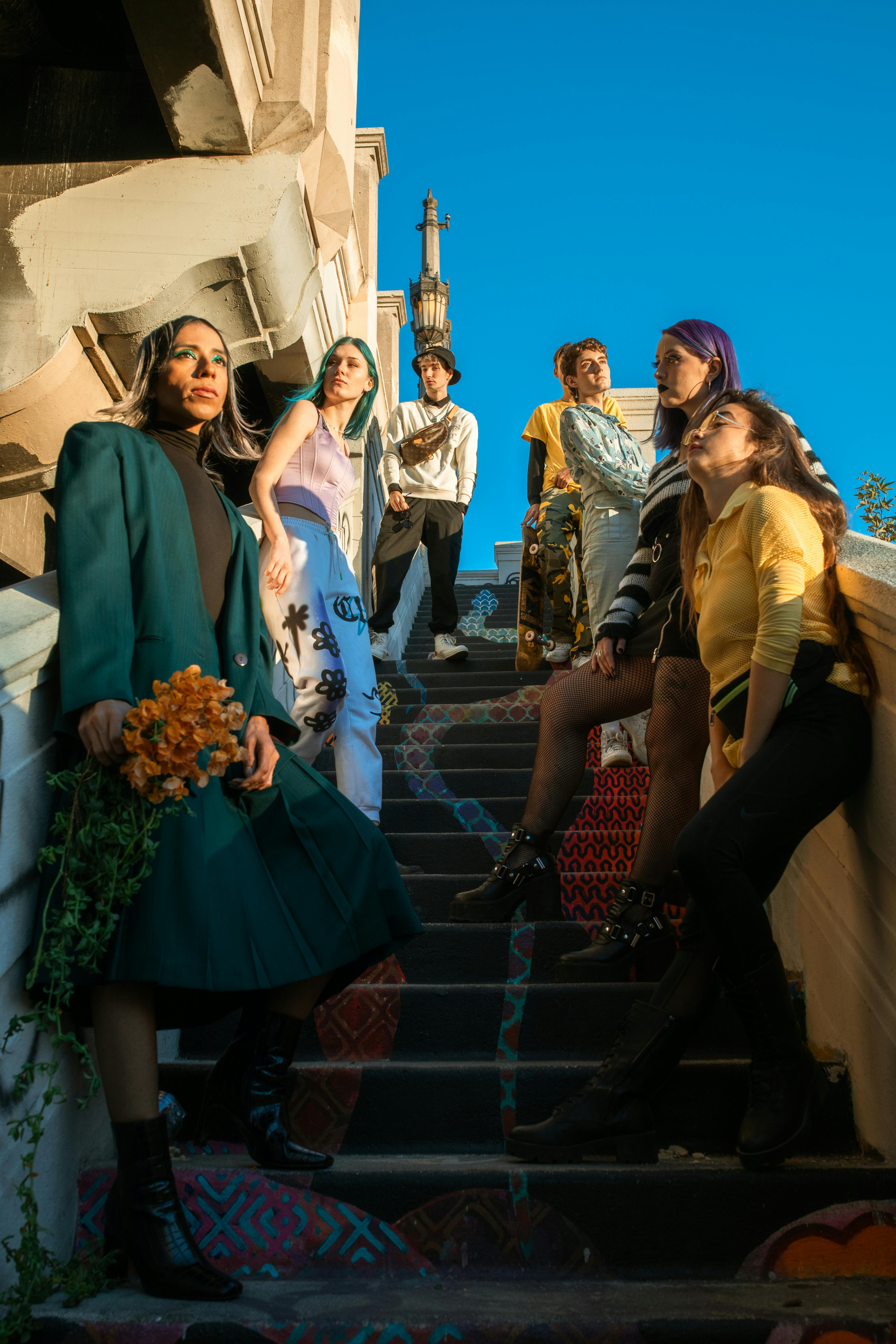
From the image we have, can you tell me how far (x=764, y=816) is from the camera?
6.83 ft

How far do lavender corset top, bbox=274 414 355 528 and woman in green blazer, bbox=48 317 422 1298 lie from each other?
1.03m

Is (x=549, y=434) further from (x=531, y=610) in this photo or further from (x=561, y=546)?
(x=531, y=610)

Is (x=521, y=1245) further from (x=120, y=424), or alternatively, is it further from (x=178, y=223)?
(x=178, y=223)

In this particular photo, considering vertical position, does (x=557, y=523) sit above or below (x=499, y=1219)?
above

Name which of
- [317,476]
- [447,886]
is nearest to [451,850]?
[447,886]

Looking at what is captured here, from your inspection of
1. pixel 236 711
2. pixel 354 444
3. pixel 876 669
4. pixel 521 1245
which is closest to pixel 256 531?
pixel 236 711

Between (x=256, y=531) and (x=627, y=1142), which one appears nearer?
(x=627, y=1142)

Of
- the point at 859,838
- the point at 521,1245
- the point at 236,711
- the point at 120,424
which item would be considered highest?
the point at 120,424

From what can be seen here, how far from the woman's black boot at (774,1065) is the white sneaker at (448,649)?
4.50 meters

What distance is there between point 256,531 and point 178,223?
A: 1571 mm

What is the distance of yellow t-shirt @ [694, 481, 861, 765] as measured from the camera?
216 centimetres

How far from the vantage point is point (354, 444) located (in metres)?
6.82

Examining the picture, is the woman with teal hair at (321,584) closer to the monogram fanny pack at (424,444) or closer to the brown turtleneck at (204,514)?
the brown turtleneck at (204,514)

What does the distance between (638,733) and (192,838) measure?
2.75m
